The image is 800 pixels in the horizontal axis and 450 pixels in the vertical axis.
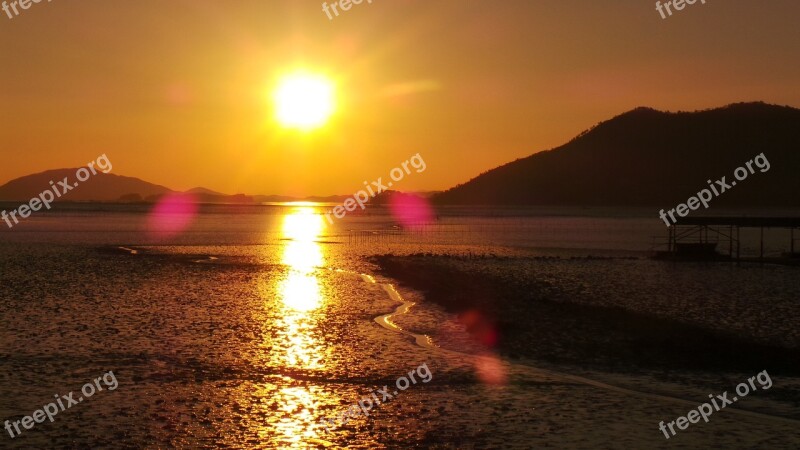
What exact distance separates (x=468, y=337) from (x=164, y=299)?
16.1m

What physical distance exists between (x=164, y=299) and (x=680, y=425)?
2567cm

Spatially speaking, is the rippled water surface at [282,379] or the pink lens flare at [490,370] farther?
the pink lens flare at [490,370]

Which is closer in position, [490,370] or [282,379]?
[282,379]

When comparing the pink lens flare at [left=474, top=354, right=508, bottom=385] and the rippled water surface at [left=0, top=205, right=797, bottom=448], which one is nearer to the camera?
the rippled water surface at [left=0, top=205, right=797, bottom=448]

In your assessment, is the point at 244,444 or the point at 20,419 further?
the point at 20,419

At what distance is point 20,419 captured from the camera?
15.1 m

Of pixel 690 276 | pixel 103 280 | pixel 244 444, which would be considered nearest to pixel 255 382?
pixel 244 444

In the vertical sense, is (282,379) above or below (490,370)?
above

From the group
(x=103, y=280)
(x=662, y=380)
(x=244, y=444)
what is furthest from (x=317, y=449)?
(x=103, y=280)

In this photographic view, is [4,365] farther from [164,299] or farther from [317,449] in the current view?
[164,299]

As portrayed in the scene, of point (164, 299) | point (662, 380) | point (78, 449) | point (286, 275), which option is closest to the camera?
point (78, 449)

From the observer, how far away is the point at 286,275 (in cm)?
4844

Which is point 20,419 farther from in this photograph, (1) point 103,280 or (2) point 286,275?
(2) point 286,275

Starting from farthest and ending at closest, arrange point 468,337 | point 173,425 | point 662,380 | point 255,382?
point 468,337 < point 662,380 < point 255,382 < point 173,425
